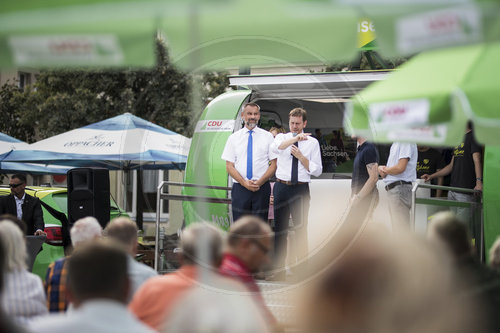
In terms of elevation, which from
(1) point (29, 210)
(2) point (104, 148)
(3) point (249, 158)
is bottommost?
(1) point (29, 210)

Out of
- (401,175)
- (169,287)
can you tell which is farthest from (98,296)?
(401,175)

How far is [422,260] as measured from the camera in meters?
2.95

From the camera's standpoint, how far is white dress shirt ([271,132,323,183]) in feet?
22.6

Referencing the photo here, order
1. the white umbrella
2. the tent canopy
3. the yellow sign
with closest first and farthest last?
the yellow sign
the tent canopy
the white umbrella

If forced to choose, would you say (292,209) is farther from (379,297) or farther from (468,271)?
(379,297)

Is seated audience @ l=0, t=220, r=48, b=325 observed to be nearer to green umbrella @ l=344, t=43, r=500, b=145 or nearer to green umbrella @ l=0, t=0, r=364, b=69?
green umbrella @ l=0, t=0, r=364, b=69

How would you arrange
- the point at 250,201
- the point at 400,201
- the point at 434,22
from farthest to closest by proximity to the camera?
the point at 400,201 → the point at 250,201 → the point at 434,22

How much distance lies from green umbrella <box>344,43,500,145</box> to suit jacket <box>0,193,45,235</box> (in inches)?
234

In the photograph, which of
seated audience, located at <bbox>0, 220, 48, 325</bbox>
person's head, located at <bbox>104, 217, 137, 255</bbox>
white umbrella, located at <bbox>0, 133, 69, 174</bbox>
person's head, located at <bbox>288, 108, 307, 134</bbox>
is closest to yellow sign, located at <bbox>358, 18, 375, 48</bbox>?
person's head, located at <bbox>104, 217, 137, 255</bbox>

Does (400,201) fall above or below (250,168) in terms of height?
below

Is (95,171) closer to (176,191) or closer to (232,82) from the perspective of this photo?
(176,191)

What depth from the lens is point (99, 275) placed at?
3234 millimetres

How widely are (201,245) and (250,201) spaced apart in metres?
2.60

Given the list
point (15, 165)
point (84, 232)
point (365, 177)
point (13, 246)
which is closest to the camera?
point (13, 246)
